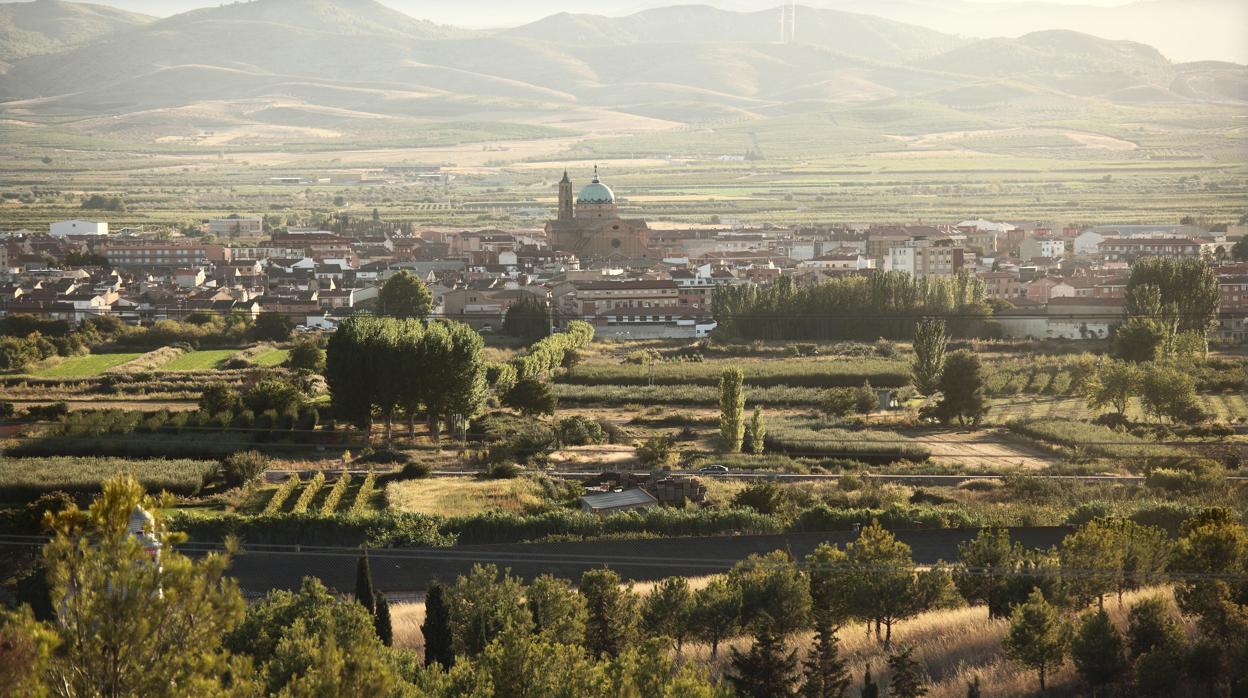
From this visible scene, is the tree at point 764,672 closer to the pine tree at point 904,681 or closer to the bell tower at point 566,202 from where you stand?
the pine tree at point 904,681

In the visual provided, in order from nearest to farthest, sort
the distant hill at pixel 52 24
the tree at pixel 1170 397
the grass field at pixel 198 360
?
the tree at pixel 1170 397 → the grass field at pixel 198 360 → the distant hill at pixel 52 24

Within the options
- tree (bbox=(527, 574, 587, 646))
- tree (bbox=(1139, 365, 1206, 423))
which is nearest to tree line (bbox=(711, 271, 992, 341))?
tree (bbox=(1139, 365, 1206, 423))

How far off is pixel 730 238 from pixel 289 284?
17532 mm

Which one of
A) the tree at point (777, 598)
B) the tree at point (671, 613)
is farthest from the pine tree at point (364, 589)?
the tree at point (777, 598)

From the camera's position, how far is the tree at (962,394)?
19.7 metres

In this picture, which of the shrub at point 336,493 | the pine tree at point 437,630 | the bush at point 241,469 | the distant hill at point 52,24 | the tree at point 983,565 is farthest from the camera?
the distant hill at point 52,24

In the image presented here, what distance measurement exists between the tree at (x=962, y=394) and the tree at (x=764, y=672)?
1113 centimetres

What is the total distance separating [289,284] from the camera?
3719 centimetres

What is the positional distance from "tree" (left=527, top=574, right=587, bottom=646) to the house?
3.80 m

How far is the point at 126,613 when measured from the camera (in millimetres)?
5934

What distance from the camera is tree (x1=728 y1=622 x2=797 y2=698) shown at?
8.76 metres

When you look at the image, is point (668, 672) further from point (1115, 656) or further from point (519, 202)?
Answer: point (519, 202)

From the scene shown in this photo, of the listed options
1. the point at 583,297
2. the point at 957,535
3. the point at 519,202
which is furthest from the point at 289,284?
the point at 519,202

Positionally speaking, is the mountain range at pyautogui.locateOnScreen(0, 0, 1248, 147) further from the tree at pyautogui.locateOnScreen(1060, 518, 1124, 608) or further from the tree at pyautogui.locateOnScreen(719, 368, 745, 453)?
the tree at pyautogui.locateOnScreen(1060, 518, 1124, 608)
